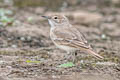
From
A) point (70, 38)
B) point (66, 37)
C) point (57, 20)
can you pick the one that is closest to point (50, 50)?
point (57, 20)

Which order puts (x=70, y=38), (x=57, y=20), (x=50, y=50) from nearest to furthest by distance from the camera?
(x=70, y=38) → (x=57, y=20) → (x=50, y=50)

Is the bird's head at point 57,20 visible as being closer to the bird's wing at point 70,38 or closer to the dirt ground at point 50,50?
the bird's wing at point 70,38

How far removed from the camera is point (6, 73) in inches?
228

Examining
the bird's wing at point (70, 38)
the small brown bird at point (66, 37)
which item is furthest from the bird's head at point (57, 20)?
the bird's wing at point (70, 38)

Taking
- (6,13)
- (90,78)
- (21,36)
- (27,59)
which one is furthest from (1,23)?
(90,78)

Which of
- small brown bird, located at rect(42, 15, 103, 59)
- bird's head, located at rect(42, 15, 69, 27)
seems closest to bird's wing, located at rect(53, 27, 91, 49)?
small brown bird, located at rect(42, 15, 103, 59)

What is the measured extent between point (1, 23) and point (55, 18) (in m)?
1.94

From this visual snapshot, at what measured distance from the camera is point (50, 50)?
7.94 m

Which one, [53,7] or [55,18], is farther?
[53,7]

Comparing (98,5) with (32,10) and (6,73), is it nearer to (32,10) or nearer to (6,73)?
(32,10)

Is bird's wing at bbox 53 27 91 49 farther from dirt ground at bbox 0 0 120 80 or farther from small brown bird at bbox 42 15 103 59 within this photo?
dirt ground at bbox 0 0 120 80

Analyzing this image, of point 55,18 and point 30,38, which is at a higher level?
point 55,18

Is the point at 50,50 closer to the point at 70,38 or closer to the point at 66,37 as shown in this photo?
the point at 66,37

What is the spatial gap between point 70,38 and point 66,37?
0.42ft
